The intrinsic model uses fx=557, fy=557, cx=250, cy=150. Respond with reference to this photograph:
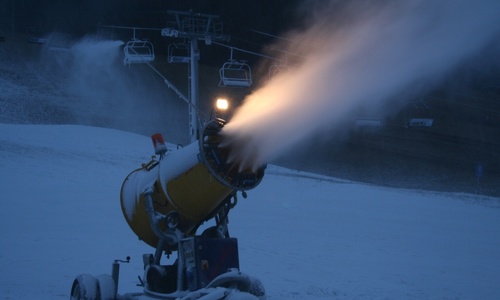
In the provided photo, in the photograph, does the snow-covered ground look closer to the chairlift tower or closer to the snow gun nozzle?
the snow gun nozzle

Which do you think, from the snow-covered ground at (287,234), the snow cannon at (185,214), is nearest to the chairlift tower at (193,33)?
A: the snow-covered ground at (287,234)

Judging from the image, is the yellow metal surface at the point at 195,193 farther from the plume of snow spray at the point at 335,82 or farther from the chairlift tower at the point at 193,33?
the chairlift tower at the point at 193,33

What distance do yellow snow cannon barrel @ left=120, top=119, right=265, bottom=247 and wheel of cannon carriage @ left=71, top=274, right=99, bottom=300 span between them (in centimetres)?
73

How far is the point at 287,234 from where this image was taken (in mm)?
12406

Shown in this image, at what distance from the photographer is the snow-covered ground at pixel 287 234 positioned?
8.53 meters

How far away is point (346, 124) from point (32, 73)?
50.6 feet

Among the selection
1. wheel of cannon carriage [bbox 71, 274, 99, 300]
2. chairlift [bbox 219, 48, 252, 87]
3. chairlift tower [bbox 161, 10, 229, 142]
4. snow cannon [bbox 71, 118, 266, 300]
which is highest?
chairlift tower [bbox 161, 10, 229, 142]

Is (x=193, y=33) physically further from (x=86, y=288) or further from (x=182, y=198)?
(x=86, y=288)

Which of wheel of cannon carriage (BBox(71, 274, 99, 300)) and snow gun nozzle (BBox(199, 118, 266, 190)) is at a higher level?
snow gun nozzle (BBox(199, 118, 266, 190))

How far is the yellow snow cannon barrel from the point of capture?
5.46 m

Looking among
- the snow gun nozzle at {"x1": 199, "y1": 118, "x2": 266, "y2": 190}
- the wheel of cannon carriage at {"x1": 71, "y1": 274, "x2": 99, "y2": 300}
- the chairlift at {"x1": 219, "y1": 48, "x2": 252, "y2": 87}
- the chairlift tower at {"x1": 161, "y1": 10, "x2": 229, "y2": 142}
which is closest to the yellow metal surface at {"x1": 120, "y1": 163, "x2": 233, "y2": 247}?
the snow gun nozzle at {"x1": 199, "y1": 118, "x2": 266, "y2": 190}

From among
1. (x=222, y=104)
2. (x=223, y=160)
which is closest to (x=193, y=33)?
(x=222, y=104)

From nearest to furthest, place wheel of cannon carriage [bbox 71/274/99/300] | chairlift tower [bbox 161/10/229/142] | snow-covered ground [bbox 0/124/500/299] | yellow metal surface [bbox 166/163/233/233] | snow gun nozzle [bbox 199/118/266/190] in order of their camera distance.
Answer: snow gun nozzle [bbox 199/118/266/190]
yellow metal surface [bbox 166/163/233/233]
wheel of cannon carriage [bbox 71/274/99/300]
snow-covered ground [bbox 0/124/500/299]
chairlift tower [bbox 161/10/229/142]

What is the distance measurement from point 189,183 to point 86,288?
1543 mm
